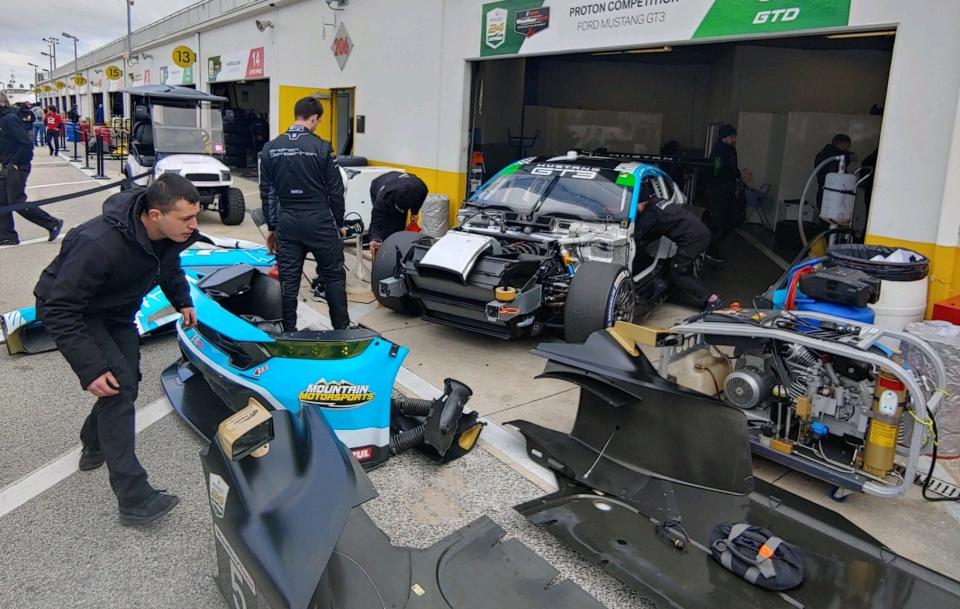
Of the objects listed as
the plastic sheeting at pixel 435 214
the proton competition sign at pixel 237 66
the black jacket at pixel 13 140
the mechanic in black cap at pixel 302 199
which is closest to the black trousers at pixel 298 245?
the mechanic in black cap at pixel 302 199

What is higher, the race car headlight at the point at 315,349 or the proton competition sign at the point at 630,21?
the proton competition sign at the point at 630,21

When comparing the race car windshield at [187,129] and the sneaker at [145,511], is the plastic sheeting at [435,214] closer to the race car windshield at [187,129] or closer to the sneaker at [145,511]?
the race car windshield at [187,129]

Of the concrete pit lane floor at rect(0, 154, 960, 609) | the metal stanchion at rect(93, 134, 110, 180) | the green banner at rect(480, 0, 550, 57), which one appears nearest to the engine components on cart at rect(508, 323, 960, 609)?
the concrete pit lane floor at rect(0, 154, 960, 609)

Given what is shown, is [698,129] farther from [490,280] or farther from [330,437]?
[330,437]

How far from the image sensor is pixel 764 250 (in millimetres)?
10711

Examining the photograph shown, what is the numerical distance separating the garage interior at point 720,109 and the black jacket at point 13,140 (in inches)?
249

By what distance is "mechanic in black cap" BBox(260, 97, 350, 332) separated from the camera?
5.19 meters

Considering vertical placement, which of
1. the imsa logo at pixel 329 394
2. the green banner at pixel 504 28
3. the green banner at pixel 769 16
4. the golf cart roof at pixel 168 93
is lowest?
the imsa logo at pixel 329 394

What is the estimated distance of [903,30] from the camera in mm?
5512

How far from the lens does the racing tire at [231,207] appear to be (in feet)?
38.7

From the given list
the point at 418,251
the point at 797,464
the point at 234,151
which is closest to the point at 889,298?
the point at 797,464

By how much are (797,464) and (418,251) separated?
11.6 ft

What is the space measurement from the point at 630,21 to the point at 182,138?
8.20 m

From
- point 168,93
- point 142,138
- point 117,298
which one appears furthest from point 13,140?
point 117,298
